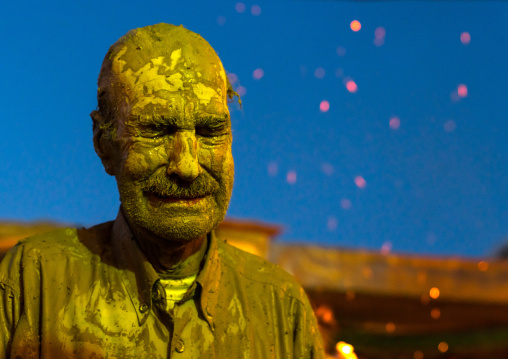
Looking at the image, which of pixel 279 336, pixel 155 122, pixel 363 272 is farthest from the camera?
pixel 363 272

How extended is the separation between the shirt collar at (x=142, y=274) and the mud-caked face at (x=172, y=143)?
8 cm

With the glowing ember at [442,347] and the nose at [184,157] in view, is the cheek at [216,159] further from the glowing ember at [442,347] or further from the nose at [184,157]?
the glowing ember at [442,347]

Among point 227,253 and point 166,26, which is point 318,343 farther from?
point 166,26

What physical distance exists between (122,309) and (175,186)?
248 millimetres

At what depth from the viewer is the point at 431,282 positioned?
4.19m

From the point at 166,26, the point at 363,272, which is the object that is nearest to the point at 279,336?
the point at 166,26

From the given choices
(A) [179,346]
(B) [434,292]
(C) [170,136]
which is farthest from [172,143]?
(B) [434,292]

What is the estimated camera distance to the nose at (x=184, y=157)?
1299mm

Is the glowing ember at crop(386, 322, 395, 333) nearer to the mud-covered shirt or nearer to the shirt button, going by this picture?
the mud-covered shirt

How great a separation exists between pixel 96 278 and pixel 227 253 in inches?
11.3

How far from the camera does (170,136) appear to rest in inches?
52.5

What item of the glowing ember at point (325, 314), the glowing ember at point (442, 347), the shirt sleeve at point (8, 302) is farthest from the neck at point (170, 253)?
the glowing ember at point (442, 347)

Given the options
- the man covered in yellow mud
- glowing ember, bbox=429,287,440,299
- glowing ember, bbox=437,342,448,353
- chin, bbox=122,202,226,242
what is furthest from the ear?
glowing ember, bbox=437,342,448,353

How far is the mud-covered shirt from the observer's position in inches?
53.1
